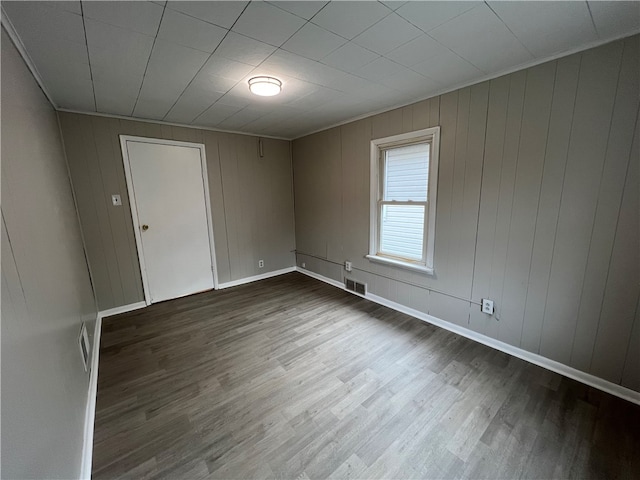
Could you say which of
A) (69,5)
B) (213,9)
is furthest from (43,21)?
(213,9)

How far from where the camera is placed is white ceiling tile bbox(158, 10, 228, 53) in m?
1.33

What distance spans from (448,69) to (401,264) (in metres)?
1.84

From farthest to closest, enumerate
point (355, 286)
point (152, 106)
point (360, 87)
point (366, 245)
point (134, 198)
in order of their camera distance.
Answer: point (355, 286), point (366, 245), point (134, 198), point (152, 106), point (360, 87)

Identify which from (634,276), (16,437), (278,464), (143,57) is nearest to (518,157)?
(634,276)

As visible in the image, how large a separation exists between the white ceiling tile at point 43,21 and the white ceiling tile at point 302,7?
40.2 inches

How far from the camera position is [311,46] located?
5.30 feet

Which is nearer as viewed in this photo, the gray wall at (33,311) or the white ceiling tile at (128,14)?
the gray wall at (33,311)

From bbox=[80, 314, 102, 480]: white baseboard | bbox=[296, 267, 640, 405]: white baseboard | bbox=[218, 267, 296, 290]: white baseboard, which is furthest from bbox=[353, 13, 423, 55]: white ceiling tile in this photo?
bbox=[218, 267, 296, 290]: white baseboard

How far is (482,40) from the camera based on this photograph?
159 cm

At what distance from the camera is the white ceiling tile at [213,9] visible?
1229 mm

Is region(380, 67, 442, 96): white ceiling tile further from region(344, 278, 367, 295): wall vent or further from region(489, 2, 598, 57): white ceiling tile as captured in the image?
region(344, 278, 367, 295): wall vent

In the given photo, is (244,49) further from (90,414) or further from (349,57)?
(90,414)

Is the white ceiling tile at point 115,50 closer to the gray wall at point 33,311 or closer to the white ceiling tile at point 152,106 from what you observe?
the gray wall at point 33,311

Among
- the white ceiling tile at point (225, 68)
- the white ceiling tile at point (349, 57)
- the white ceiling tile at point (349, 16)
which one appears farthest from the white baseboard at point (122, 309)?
the white ceiling tile at point (349, 16)
